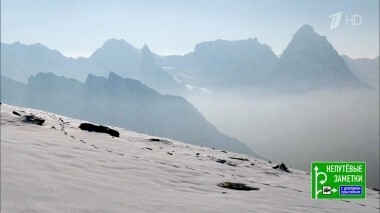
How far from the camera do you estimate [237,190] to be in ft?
34.9

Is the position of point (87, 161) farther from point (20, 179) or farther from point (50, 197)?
point (50, 197)

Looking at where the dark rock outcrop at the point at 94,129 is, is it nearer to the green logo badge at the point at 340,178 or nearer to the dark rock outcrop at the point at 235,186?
the dark rock outcrop at the point at 235,186

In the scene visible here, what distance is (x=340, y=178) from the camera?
26.5ft

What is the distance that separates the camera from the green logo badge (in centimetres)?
795

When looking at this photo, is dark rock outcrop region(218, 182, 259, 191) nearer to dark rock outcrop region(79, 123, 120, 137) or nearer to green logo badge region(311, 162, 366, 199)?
green logo badge region(311, 162, 366, 199)

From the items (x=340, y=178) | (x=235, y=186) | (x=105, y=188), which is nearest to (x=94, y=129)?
(x=235, y=186)

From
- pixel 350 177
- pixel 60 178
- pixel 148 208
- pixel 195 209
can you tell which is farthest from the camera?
pixel 350 177

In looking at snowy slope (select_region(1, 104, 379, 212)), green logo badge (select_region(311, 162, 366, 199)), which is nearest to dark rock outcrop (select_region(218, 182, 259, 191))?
snowy slope (select_region(1, 104, 379, 212))

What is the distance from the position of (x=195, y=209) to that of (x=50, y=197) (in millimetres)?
2751

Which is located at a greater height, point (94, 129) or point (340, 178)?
point (94, 129)

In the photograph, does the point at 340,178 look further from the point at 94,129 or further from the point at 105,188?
the point at 94,129

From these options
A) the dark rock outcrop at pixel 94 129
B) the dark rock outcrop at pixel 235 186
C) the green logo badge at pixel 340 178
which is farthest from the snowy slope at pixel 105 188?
the dark rock outcrop at pixel 94 129

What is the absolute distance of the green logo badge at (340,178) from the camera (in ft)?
26.1

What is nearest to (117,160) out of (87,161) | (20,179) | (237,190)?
(87,161)
